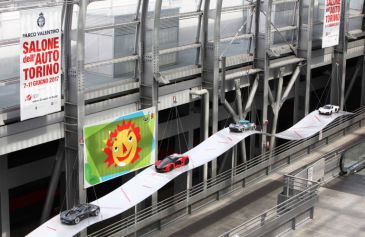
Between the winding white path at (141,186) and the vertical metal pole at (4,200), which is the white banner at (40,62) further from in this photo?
the vertical metal pole at (4,200)

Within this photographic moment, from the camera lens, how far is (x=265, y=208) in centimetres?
2622

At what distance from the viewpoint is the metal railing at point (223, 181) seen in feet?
78.1

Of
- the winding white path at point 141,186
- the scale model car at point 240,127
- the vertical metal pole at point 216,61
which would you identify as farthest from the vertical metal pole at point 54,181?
the vertical metal pole at point 216,61

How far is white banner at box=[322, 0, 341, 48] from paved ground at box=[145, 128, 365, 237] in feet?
20.2

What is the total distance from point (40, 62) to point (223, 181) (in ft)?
30.3

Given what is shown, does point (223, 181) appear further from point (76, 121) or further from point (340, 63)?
point (340, 63)

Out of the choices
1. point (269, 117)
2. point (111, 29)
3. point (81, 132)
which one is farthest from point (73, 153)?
point (269, 117)

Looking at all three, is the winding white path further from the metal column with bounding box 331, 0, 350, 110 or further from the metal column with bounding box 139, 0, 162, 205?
the metal column with bounding box 331, 0, 350, 110

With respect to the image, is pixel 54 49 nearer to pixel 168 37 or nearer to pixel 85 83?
pixel 85 83

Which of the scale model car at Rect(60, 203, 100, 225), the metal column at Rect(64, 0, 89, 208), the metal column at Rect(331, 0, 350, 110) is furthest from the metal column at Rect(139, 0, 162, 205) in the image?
the metal column at Rect(331, 0, 350, 110)

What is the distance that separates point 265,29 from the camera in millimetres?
29156

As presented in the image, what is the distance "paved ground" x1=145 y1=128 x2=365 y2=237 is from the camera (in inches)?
965

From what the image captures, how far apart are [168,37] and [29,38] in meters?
6.82

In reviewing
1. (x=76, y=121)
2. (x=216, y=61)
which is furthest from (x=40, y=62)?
(x=216, y=61)
